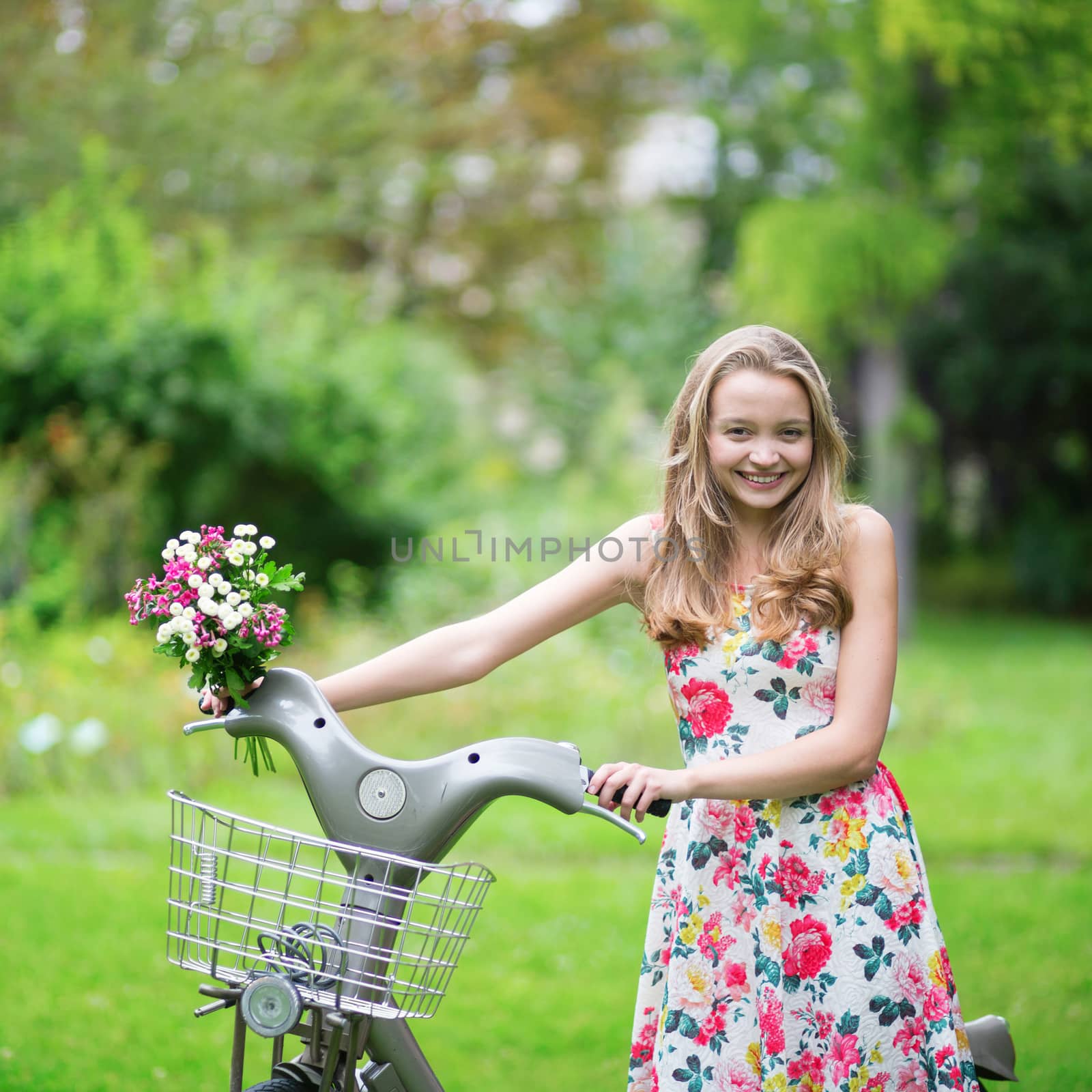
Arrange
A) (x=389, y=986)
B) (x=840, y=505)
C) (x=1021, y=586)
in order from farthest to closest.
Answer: (x=1021, y=586)
(x=840, y=505)
(x=389, y=986)

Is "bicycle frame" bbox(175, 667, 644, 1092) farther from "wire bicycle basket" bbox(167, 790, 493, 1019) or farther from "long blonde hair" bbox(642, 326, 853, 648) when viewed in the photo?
"long blonde hair" bbox(642, 326, 853, 648)

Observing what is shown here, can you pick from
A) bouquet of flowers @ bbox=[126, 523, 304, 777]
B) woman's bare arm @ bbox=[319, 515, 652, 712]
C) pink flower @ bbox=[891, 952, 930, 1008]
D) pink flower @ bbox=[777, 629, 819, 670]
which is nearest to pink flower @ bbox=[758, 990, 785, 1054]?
pink flower @ bbox=[891, 952, 930, 1008]

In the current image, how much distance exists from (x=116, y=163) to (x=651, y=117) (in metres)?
9.80

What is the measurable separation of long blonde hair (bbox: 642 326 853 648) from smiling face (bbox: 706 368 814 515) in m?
0.02

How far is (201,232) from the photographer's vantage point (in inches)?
474

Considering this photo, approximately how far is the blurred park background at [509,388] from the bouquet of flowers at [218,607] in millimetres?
1110

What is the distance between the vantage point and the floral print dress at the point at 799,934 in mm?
2107

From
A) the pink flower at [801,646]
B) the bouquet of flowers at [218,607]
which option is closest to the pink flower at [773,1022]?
the pink flower at [801,646]

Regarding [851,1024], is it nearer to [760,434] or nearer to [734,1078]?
[734,1078]

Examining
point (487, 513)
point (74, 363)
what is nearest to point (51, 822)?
point (74, 363)

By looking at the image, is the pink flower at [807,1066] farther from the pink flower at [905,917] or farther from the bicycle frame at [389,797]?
the bicycle frame at [389,797]

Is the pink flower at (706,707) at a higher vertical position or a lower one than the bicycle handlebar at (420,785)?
higher

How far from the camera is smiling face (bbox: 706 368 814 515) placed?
214 centimetres

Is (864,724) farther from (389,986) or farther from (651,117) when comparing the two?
(651,117)
